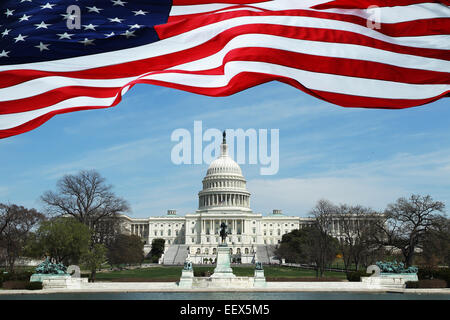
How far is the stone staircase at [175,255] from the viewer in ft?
394

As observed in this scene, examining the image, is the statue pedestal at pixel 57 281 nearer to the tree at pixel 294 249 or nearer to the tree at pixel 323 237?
the tree at pixel 323 237

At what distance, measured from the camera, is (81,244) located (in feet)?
169

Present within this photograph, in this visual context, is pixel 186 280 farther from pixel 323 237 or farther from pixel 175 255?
pixel 175 255

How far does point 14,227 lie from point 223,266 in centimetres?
3991

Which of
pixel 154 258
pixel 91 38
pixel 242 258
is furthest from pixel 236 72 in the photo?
pixel 154 258

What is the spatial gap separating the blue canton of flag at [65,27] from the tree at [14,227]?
207ft

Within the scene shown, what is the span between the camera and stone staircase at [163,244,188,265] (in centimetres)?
12019

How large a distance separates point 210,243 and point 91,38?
147 metres

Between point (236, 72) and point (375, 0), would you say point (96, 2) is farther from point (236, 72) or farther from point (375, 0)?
point (375, 0)

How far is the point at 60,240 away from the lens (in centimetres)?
5072

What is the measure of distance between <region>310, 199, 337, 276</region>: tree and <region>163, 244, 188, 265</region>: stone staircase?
50301 millimetres

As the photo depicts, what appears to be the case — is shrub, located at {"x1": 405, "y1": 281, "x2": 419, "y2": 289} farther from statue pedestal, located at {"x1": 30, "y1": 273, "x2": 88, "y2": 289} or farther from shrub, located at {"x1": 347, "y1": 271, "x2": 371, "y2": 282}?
statue pedestal, located at {"x1": 30, "y1": 273, "x2": 88, "y2": 289}

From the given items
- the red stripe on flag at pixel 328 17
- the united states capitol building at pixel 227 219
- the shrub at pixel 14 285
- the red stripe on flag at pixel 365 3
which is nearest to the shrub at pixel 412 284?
the shrub at pixel 14 285

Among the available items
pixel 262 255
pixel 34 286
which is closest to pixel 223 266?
pixel 34 286
